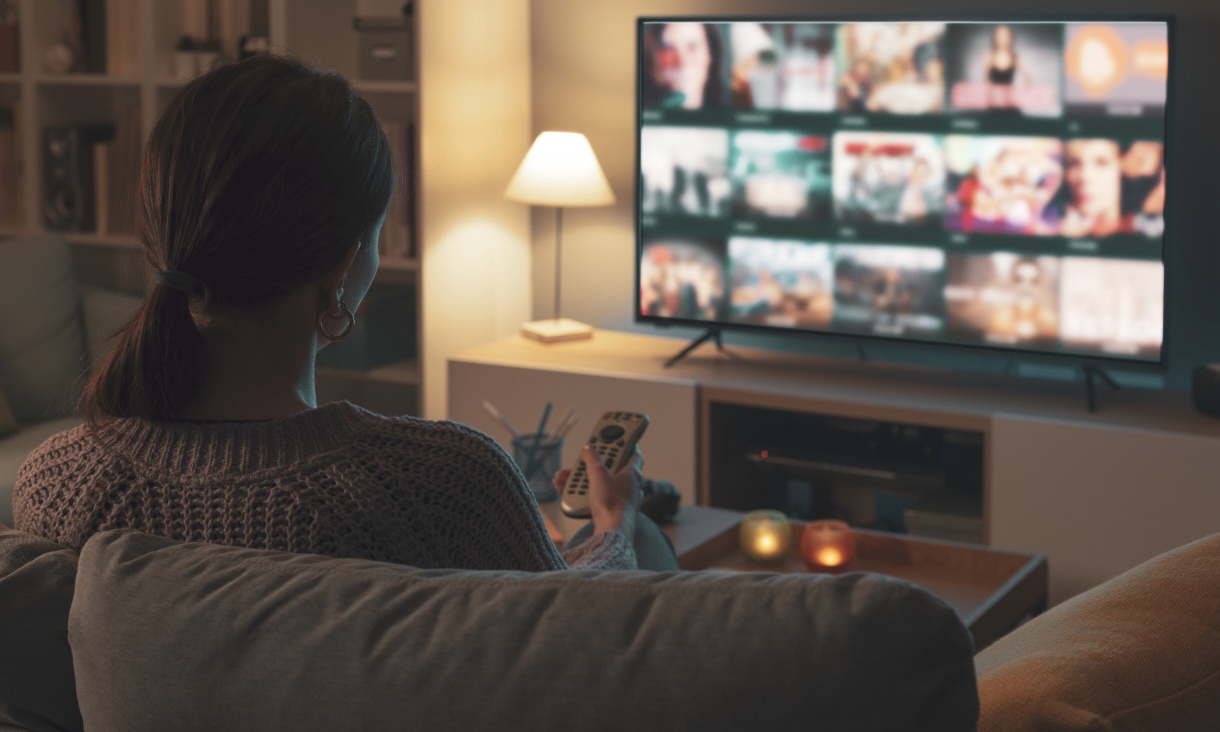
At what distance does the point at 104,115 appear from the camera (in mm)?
4484

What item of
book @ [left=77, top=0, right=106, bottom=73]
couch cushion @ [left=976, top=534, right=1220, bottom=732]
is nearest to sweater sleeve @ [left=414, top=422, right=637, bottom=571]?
couch cushion @ [left=976, top=534, right=1220, bottom=732]

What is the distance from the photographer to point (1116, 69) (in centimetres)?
299

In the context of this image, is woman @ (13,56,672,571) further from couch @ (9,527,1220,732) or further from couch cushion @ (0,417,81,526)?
couch cushion @ (0,417,81,526)

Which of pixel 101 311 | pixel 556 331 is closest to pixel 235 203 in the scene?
pixel 101 311

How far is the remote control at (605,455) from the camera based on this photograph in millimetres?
2066

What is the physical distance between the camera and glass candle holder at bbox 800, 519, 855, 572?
2215 millimetres

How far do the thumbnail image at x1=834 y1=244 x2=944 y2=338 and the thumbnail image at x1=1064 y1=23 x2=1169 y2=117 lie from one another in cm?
49

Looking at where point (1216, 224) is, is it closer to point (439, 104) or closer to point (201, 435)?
point (439, 104)

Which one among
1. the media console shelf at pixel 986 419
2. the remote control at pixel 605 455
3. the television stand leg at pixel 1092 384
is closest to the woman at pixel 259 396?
the remote control at pixel 605 455

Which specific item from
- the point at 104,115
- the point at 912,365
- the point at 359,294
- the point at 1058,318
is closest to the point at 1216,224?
the point at 1058,318

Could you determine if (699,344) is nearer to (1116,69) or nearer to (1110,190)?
(1110,190)

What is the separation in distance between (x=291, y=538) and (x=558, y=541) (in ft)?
4.06

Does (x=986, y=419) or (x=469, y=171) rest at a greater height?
(x=469, y=171)

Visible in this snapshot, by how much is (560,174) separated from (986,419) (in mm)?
1276
